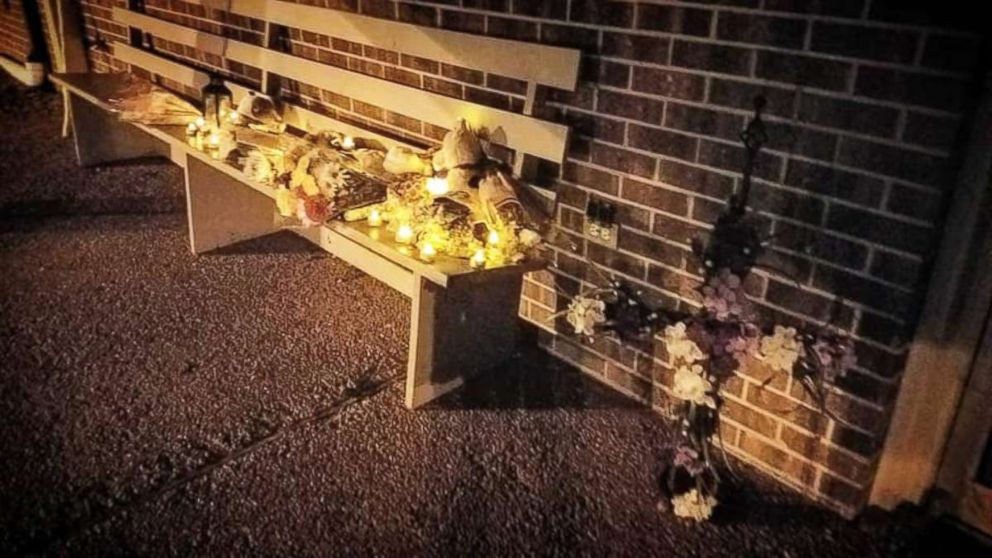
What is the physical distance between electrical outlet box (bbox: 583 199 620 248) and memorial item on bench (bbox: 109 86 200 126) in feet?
8.73

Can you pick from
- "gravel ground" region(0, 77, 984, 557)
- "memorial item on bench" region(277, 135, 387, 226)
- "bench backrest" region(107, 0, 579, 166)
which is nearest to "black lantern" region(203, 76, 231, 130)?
"bench backrest" region(107, 0, 579, 166)

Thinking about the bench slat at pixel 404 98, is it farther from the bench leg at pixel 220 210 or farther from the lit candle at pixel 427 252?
the bench leg at pixel 220 210

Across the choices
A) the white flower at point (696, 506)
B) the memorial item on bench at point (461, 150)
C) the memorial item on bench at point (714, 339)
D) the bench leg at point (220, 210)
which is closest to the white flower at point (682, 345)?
the memorial item on bench at point (714, 339)

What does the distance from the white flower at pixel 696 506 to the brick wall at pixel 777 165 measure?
1.23 ft

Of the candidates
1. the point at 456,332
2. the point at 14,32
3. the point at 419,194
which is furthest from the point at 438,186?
the point at 14,32

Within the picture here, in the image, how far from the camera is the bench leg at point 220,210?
14.0 feet

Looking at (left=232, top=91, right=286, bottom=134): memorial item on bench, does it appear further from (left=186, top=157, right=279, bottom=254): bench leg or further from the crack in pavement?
the crack in pavement

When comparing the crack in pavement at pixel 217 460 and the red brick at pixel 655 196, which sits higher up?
the red brick at pixel 655 196

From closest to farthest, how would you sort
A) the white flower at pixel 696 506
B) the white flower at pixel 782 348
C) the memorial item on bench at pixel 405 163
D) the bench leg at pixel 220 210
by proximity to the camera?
the white flower at pixel 782 348, the white flower at pixel 696 506, the memorial item on bench at pixel 405 163, the bench leg at pixel 220 210

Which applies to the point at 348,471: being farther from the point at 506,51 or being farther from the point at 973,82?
the point at 973,82

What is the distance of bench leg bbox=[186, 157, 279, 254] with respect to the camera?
4254 millimetres

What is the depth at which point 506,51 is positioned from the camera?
311 centimetres

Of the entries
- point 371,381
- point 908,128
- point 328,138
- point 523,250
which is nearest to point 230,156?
point 328,138

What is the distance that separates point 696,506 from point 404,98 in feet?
7.34
